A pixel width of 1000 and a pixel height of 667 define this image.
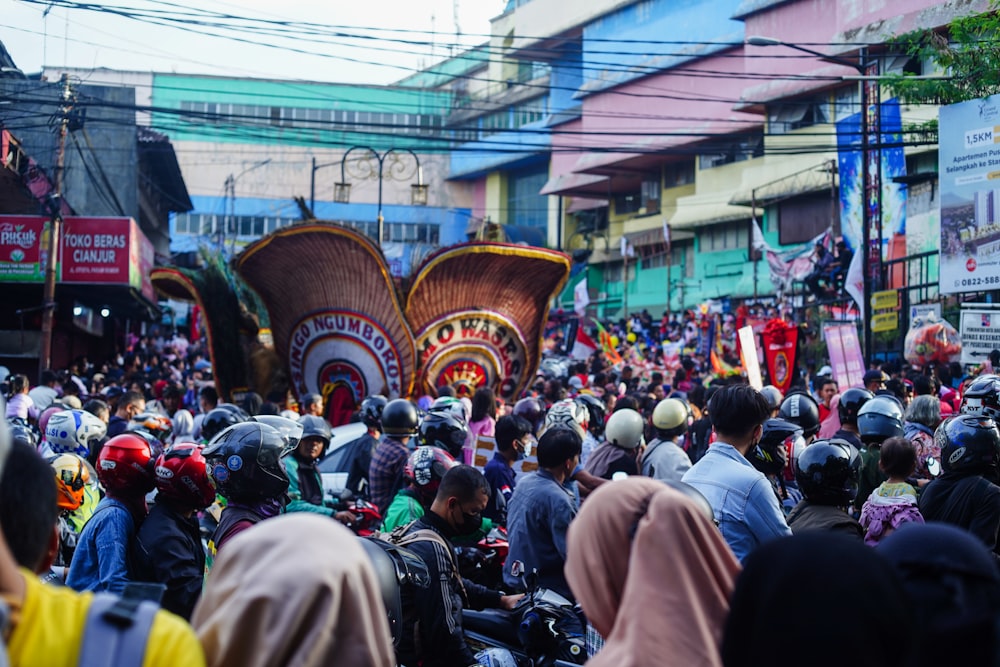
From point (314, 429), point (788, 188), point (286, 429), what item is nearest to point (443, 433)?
point (314, 429)

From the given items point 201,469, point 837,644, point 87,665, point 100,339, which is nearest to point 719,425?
point 201,469

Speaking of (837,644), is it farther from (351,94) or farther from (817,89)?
(351,94)

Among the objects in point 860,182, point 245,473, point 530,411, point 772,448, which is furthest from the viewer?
point 860,182

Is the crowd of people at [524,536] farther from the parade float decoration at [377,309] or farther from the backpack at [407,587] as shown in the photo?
the parade float decoration at [377,309]

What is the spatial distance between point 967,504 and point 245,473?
11.0ft

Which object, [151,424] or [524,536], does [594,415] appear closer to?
[151,424]

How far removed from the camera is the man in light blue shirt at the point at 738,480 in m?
4.68

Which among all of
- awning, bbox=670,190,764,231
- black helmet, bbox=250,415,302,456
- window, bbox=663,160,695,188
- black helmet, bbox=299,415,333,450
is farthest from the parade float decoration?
window, bbox=663,160,695,188

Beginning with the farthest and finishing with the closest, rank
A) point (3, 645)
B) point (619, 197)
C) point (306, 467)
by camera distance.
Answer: point (619, 197)
point (306, 467)
point (3, 645)

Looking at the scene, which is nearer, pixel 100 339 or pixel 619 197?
pixel 100 339

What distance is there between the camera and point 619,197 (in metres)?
56.6

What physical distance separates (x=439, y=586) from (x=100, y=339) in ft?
110

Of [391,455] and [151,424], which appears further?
[151,424]

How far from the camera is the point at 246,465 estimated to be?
4680mm
